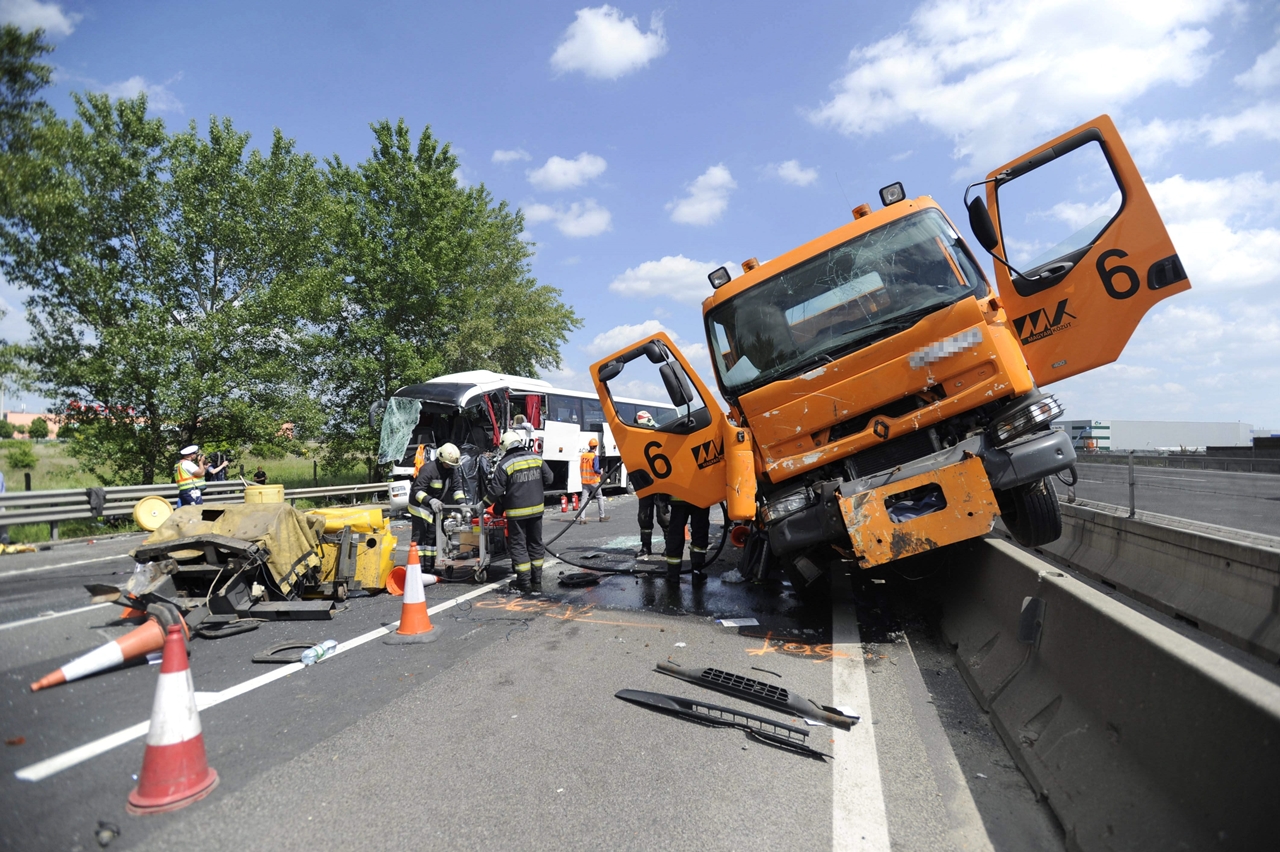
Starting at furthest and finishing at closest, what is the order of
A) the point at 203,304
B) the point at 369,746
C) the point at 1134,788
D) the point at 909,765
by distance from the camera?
the point at 203,304 < the point at 369,746 < the point at 909,765 < the point at 1134,788

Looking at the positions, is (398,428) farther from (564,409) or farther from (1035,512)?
(1035,512)

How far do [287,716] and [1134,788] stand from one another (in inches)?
149

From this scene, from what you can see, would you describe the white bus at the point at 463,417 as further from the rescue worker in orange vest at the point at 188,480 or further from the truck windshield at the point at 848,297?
the truck windshield at the point at 848,297

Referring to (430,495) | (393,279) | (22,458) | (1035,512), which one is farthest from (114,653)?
(22,458)

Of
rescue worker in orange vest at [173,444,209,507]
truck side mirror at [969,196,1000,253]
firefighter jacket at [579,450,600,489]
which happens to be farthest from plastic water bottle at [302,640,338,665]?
firefighter jacket at [579,450,600,489]

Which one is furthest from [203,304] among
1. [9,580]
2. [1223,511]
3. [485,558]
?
[1223,511]

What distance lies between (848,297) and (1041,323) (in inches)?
57.7

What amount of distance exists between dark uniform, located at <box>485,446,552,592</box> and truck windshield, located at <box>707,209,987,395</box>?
8.53 ft

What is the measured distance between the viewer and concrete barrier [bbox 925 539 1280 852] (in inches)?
70.7

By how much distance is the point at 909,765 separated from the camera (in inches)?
125

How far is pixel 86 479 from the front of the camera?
19812mm

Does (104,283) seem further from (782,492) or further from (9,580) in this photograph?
(782,492)

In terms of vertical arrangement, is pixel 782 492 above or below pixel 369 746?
above

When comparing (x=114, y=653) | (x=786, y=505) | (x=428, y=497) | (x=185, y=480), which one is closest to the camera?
(x=114, y=653)
